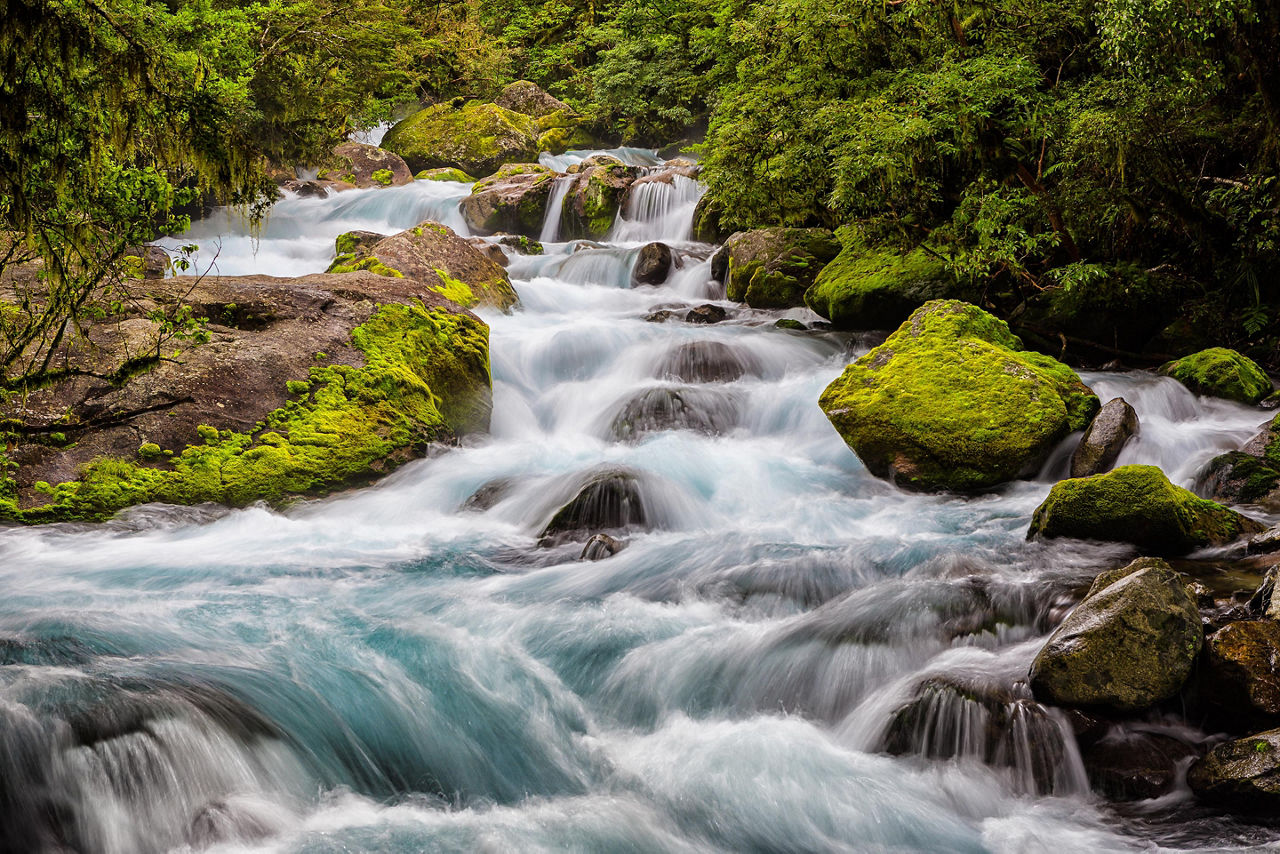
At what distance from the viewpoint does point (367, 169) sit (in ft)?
77.7

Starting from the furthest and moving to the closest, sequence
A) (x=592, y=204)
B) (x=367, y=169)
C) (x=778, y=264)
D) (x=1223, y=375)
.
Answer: (x=367, y=169), (x=592, y=204), (x=778, y=264), (x=1223, y=375)

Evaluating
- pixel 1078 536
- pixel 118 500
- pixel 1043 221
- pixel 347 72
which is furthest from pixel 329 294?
pixel 347 72

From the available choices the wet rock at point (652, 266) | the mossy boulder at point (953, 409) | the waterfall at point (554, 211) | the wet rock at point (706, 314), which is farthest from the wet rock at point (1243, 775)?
the waterfall at point (554, 211)

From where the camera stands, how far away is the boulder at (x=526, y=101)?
29.2m

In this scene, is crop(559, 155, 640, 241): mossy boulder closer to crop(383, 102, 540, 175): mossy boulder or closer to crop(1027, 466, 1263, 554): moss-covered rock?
crop(383, 102, 540, 175): mossy boulder

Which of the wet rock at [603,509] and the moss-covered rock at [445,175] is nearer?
the wet rock at [603,509]

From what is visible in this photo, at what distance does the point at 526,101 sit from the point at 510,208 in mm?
11495

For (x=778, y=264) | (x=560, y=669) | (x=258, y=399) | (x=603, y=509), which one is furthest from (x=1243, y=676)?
(x=778, y=264)

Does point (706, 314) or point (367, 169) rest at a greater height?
point (367, 169)

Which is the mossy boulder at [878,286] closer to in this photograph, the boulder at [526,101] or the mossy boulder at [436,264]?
the mossy boulder at [436,264]

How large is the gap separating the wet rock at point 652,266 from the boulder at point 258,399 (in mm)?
6703

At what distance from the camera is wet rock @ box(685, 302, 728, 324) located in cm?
1345

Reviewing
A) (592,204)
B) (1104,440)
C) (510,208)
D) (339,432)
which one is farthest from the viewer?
(510,208)

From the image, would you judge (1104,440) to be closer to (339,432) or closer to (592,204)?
(339,432)
